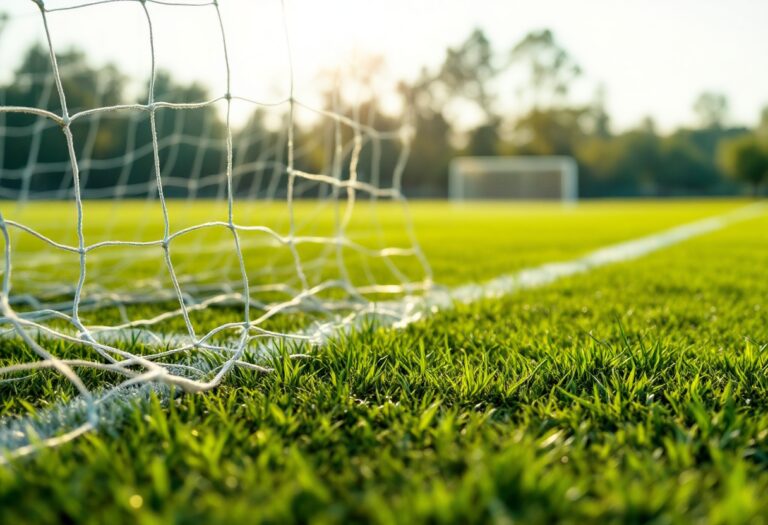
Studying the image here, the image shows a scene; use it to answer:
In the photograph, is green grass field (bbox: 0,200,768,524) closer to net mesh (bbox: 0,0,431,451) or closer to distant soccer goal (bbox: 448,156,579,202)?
net mesh (bbox: 0,0,431,451)

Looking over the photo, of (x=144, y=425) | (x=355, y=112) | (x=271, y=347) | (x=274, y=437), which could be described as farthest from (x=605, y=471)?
(x=355, y=112)

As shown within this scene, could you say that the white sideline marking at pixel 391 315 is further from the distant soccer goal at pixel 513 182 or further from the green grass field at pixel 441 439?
the distant soccer goal at pixel 513 182

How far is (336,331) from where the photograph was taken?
220 centimetres

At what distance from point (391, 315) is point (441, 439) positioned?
1.40 meters

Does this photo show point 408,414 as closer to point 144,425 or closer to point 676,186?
point 144,425

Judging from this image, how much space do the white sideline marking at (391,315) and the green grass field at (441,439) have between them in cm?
5

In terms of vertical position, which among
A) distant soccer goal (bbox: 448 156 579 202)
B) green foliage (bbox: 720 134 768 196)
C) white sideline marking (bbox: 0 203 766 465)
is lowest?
white sideline marking (bbox: 0 203 766 465)

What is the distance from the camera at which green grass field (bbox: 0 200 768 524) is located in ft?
3.03

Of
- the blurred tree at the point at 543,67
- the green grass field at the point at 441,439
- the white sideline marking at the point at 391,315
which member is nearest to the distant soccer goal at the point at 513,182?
the blurred tree at the point at 543,67

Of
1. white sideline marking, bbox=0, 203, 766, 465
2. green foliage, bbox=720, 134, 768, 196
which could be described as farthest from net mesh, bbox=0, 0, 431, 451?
green foliage, bbox=720, 134, 768, 196

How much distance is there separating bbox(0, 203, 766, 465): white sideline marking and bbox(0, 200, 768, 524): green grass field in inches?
2.2

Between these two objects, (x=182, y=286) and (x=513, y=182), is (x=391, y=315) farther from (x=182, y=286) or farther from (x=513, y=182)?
(x=513, y=182)

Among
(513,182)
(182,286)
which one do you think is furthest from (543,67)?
(182,286)

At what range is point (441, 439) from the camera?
1.17 metres
